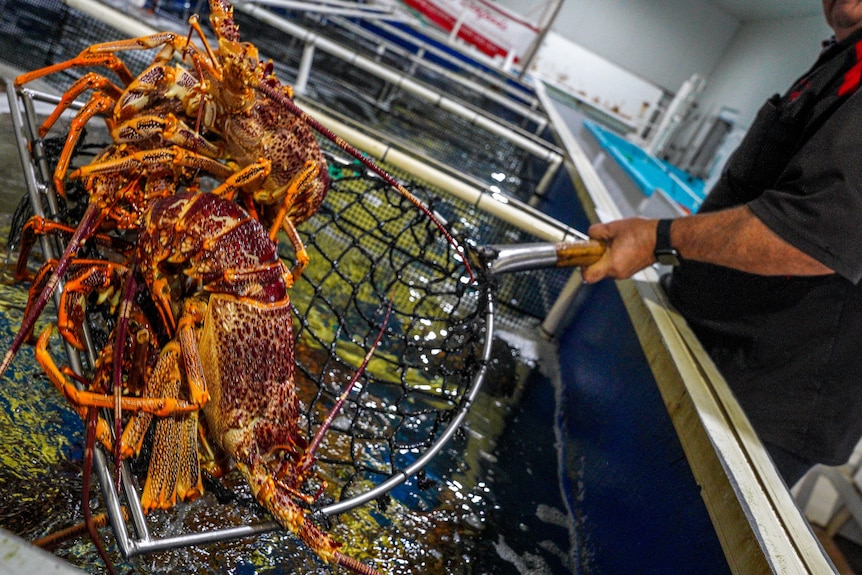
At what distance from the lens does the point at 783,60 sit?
1286 centimetres

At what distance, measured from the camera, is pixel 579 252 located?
5.86 feet

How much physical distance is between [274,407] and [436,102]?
3511 millimetres

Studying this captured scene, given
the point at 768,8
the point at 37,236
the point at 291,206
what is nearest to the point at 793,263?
the point at 291,206

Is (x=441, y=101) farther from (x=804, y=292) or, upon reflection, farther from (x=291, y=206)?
(x=804, y=292)

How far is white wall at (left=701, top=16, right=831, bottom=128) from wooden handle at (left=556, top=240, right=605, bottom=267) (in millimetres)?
12283

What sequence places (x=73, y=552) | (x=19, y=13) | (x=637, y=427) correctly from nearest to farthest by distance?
1. (x=73, y=552)
2. (x=637, y=427)
3. (x=19, y=13)

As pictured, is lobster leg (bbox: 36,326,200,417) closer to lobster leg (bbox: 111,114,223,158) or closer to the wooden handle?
lobster leg (bbox: 111,114,223,158)

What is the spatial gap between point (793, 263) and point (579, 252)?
0.58 meters

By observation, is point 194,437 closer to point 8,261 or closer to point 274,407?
point 274,407

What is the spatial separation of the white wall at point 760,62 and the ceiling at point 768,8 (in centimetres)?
16

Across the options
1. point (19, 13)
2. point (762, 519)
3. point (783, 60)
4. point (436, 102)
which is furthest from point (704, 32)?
point (762, 519)

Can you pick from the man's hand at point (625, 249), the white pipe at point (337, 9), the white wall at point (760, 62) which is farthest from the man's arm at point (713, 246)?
the white wall at point (760, 62)

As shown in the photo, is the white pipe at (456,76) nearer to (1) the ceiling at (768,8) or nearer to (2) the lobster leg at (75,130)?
(2) the lobster leg at (75,130)

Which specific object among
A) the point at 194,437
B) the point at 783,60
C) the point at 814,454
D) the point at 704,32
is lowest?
the point at 194,437
